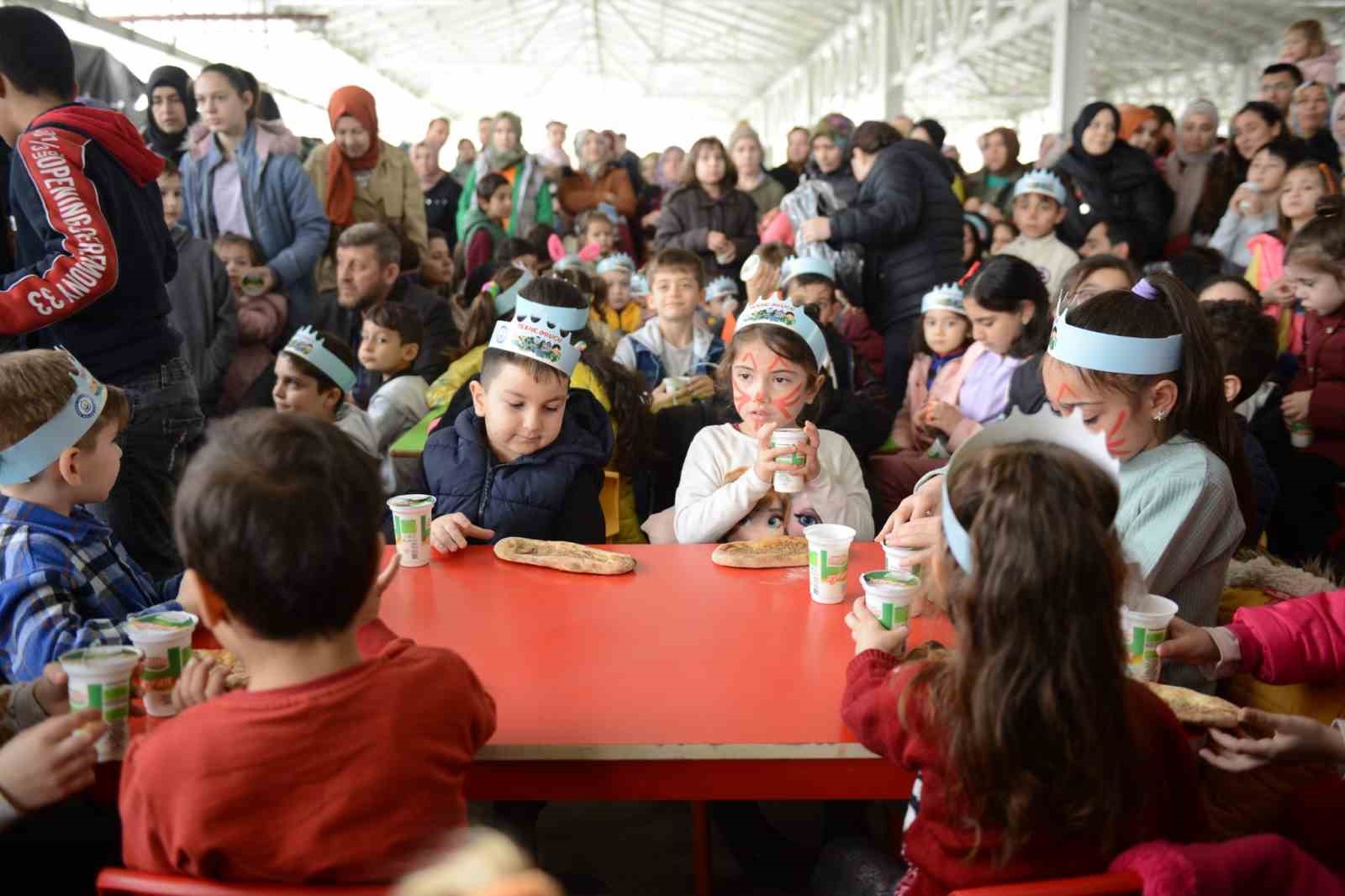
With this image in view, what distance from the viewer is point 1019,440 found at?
1394mm

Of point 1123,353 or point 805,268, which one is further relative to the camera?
point 805,268

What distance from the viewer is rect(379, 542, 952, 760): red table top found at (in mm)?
1539

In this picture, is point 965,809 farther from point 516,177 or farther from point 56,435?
point 516,177

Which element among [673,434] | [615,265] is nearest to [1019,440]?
[673,434]

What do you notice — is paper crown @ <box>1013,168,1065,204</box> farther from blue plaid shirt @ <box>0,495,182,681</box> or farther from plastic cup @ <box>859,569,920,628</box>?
blue plaid shirt @ <box>0,495,182,681</box>

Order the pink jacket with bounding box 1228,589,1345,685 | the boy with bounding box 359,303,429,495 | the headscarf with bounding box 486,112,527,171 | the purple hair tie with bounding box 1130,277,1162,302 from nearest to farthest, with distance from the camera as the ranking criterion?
the pink jacket with bounding box 1228,589,1345,685 < the purple hair tie with bounding box 1130,277,1162,302 < the boy with bounding box 359,303,429,495 < the headscarf with bounding box 486,112,527,171

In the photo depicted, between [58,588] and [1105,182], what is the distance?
21.9 ft

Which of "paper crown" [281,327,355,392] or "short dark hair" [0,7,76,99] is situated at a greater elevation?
"short dark hair" [0,7,76,99]

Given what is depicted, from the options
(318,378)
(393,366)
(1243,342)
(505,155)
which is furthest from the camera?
(505,155)

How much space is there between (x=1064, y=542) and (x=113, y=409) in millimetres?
1967

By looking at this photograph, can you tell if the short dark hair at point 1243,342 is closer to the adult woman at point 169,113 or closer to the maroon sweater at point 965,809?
the maroon sweater at point 965,809

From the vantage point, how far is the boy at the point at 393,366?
459 cm

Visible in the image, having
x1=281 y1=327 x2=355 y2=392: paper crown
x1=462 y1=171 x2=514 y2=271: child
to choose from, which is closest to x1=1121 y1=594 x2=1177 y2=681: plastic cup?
x1=281 y1=327 x2=355 y2=392: paper crown

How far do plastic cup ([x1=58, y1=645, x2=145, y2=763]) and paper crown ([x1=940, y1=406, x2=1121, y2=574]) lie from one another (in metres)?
1.23
